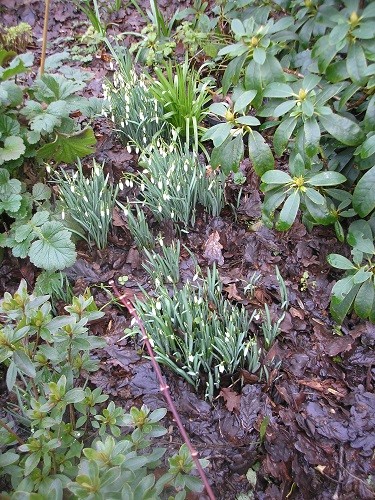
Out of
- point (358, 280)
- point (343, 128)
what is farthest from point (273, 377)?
point (343, 128)

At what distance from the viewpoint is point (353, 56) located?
1.65 m

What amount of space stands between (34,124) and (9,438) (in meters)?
1.49

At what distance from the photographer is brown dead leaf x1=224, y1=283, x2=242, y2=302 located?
7.00 feet

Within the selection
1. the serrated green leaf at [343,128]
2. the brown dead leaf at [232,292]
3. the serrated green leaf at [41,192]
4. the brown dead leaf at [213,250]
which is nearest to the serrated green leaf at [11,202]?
Answer: the serrated green leaf at [41,192]

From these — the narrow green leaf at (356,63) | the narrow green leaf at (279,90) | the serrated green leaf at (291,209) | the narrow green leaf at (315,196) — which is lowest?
the serrated green leaf at (291,209)

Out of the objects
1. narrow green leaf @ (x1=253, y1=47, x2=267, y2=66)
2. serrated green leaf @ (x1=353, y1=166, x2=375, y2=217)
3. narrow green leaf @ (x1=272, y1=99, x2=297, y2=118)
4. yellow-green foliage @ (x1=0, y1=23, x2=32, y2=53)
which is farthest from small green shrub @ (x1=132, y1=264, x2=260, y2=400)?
yellow-green foliage @ (x1=0, y1=23, x2=32, y2=53)

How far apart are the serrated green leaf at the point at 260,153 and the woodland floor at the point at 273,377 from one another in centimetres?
54

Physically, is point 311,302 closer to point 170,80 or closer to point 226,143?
point 226,143

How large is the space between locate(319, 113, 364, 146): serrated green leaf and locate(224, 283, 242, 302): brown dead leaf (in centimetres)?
85

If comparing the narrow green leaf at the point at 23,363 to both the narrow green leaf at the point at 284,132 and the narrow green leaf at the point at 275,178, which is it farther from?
the narrow green leaf at the point at 284,132

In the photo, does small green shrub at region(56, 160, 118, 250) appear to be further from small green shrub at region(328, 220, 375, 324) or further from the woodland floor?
small green shrub at region(328, 220, 375, 324)

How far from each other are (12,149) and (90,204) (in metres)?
0.47

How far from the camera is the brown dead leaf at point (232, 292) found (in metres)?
2.13

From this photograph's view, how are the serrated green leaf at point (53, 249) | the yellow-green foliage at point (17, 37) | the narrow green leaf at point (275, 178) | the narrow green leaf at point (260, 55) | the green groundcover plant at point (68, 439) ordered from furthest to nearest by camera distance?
the yellow-green foliage at point (17, 37)
the serrated green leaf at point (53, 249)
the narrow green leaf at point (275, 178)
the narrow green leaf at point (260, 55)
the green groundcover plant at point (68, 439)
